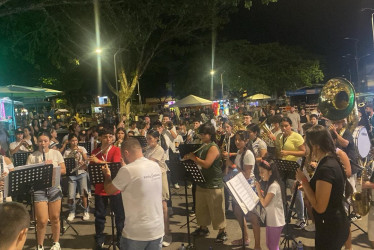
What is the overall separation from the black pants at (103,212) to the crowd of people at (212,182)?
2cm

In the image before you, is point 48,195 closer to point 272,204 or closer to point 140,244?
point 140,244

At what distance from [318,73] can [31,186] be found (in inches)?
1587

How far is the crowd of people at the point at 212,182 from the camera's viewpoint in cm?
339

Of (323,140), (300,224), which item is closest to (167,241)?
(300,224)

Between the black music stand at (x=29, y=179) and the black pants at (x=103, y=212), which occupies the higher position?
the black music stand at (x=29, y=179)

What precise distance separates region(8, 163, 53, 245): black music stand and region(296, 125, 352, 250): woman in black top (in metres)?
3.81

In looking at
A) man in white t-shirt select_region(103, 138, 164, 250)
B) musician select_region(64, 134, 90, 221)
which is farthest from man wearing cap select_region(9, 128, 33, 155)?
man in white t-shirt select_region(103, 138, 164, 250)

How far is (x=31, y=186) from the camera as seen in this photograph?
5117mm

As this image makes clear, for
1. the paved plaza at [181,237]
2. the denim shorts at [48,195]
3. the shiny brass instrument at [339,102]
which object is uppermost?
the shiny brass instrument at [339,102]

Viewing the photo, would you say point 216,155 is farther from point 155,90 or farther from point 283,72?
point 155,90

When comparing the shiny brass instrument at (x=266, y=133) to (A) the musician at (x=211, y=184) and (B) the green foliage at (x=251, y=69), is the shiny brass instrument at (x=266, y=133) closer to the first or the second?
(A) the musician at (x=211, y=184)

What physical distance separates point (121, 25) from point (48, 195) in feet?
49.0

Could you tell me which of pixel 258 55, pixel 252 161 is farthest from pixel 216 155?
pixel 258 55

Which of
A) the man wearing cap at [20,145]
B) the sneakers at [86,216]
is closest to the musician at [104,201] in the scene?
the sneakers at [86,216]
